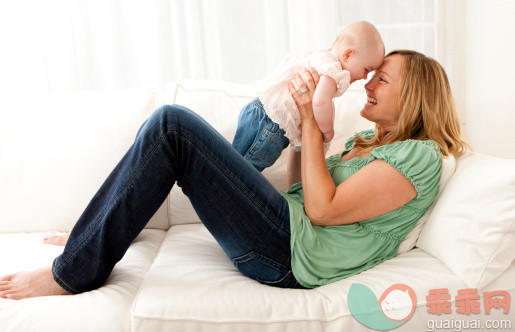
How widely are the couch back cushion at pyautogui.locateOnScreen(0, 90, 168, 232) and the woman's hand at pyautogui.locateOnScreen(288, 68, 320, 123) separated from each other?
2.36 feet

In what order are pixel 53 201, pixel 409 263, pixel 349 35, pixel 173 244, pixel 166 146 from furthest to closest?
1. pixel 53 201
2. pixel 173 244
3. pixel 349 35
4. pixel 409 263
5. pixel 166 146

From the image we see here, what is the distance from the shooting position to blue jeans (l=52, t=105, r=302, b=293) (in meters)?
1.31

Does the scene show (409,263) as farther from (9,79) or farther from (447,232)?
(9,79)

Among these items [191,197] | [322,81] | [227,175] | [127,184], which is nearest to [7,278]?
[127,184]

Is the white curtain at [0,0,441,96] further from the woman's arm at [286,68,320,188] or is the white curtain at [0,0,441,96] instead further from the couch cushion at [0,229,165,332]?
the couch cushion at [0,229,165,332]

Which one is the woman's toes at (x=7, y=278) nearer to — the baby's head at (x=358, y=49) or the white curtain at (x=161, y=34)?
the baby's head at (x=358, y=49)

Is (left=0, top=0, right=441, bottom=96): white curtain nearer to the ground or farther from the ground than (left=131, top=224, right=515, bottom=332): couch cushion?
farther from the ground

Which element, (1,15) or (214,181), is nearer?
(214,181)

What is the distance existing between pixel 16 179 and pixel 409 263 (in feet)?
4.75

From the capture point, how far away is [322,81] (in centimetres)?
147

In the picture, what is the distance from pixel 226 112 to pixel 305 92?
524 mm

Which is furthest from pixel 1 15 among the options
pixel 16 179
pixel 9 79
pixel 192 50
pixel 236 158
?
pixel 236 158

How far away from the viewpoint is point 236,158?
1393mm
